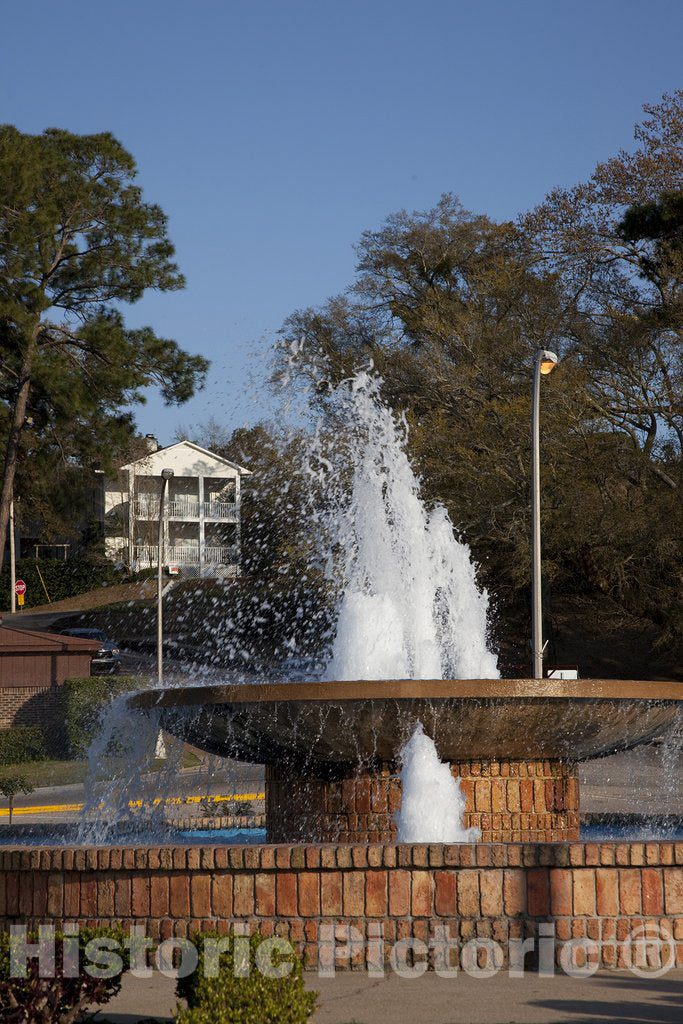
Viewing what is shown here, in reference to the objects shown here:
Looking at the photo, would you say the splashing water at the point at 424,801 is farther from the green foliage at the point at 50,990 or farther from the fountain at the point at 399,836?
the green foliage at the point at 50,990

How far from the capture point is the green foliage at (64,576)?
208 feet

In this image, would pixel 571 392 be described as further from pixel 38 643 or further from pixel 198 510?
pixel 198 510

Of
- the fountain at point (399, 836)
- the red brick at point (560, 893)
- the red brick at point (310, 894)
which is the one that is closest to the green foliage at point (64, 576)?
the fountain at point (399, 836)

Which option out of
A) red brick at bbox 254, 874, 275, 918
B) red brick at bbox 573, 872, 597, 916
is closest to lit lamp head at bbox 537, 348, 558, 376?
red brick at bbox 573, 872, 597, 916

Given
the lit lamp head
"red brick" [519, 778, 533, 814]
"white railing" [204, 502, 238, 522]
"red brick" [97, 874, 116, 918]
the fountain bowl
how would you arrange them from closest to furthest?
"red brick" [97, 874, 116, 918], the fountain bowl, "red brick" [519, 778, 533, 814], the lit lamp head, "white railing" [204, 502, 238, 522]

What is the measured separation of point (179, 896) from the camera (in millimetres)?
6363

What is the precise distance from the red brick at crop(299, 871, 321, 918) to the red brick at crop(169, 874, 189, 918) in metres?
0.58

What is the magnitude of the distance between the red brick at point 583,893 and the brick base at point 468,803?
1734mm

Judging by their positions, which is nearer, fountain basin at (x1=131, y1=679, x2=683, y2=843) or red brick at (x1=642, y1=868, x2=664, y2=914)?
red brick at (x1=642, y1=868, x2=664, y2=914)

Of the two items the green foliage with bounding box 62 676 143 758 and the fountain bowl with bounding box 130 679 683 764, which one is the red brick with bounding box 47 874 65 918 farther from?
the green foliage with bounding box 62 676 143 758

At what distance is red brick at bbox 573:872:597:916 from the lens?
6172 millimetres

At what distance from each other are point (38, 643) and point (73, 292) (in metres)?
12.1

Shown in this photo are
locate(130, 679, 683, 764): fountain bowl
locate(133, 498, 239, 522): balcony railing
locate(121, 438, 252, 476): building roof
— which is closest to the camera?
locate(130, 679, 683, 764): fountain bowl

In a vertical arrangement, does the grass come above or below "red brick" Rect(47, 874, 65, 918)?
below
